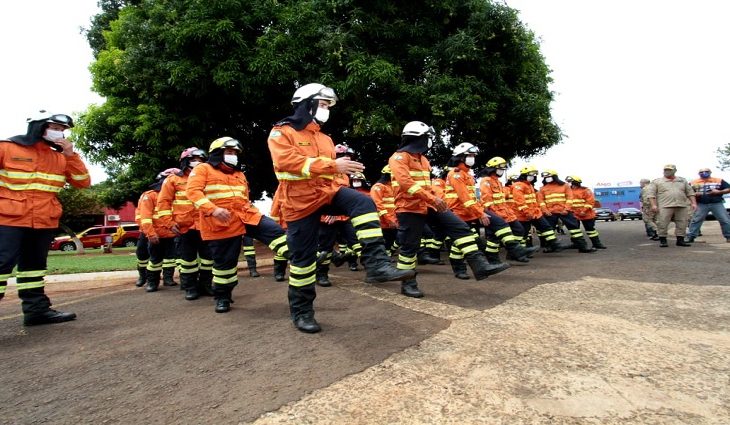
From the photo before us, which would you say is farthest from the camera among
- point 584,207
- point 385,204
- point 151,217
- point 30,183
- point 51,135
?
point 584,207

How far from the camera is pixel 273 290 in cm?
587

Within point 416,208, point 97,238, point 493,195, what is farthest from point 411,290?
point 97,238

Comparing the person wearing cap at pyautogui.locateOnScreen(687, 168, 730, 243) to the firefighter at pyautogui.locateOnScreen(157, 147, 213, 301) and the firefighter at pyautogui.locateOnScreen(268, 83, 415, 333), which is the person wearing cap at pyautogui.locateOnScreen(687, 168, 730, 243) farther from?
the firefighter at pyautogui.locateOnScreen(157, 147, 213, 301)

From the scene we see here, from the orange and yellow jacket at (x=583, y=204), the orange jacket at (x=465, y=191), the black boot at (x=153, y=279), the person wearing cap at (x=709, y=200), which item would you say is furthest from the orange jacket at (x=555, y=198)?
the black boot at (x=153, y=279)

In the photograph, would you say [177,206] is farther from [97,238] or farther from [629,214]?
[629,214]

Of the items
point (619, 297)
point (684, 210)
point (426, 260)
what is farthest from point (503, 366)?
point (684, 210)

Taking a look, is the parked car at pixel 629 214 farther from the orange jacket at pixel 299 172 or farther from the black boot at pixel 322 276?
the orange jacket at pixel 299 172

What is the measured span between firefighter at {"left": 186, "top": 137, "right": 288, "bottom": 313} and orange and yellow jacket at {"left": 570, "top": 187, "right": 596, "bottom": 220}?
27.1ft

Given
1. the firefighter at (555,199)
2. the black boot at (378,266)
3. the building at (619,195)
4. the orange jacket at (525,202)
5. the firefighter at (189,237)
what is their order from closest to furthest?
the black boot at (378,266), the firefighter at (189,237), the orange jacket at (525,202), the firefighter at (555,199), the building at (619,195)

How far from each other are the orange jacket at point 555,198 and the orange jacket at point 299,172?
7538 millimetres

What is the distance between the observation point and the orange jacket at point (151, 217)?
21.6 ft

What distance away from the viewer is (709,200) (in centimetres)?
1020

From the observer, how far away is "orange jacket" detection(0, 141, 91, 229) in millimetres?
4008

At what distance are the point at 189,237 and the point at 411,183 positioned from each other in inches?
129
